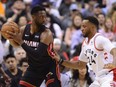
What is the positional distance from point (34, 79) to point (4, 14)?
6369mm

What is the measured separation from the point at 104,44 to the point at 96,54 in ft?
0.88

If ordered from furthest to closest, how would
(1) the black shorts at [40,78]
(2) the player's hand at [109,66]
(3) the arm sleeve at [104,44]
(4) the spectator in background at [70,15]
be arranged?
(4) the spectator in background at [70,15] < (1) the black shorts at [40,78] < (3) the arm sleeve at [104,44] < (2) the player's hand at [109,66]

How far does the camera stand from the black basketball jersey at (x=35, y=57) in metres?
8.38

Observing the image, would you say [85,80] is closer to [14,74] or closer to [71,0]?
[14,74]

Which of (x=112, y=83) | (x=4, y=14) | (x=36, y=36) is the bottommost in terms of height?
(x=4, y=14)

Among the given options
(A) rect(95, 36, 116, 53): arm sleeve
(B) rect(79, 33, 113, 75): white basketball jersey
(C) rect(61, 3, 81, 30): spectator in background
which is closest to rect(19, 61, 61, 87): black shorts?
(B) rect(79, 33, 113, 75): white basketball jersey

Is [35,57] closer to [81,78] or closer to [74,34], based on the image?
[81,78]

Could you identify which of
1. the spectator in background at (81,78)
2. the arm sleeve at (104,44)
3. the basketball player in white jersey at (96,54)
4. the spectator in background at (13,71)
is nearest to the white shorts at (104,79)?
the basketball player in white jersey at (96,54)

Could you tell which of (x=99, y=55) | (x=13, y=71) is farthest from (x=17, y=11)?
(x=99, y=55)

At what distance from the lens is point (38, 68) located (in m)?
8.46

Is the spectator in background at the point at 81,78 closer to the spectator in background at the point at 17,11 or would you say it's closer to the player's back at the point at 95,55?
the player's back at the point at 95,55

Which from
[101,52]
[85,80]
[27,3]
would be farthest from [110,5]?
[101,52]

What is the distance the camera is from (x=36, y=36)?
841cm

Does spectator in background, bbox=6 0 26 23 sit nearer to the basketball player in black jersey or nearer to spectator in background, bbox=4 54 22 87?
spectator in background, bbox=4 54 22 87
